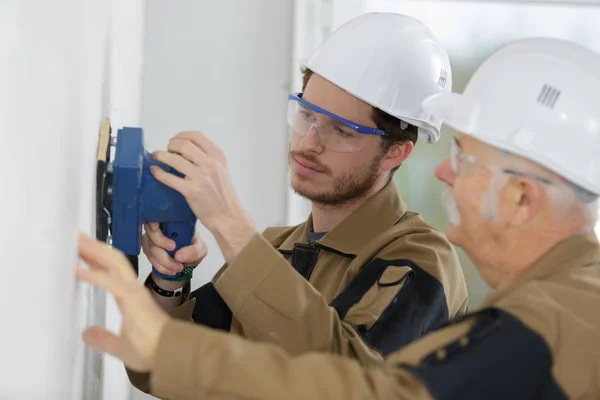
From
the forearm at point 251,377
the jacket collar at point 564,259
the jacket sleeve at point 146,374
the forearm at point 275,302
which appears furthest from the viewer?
the jacket sleeve at point 146,374

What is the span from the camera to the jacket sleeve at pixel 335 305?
4.69 feet

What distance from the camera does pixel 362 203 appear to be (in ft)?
6.52

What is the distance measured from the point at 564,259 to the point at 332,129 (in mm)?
875

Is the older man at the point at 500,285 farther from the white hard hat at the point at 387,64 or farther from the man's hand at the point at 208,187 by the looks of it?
the white hard hat at the point at 387,64

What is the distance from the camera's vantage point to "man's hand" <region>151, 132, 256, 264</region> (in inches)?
57.2

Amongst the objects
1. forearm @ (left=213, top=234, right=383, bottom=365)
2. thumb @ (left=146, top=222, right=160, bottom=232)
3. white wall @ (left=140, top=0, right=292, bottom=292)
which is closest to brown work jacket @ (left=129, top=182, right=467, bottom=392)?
forearm @ (left=213, top=234, right=383, bottom=365)

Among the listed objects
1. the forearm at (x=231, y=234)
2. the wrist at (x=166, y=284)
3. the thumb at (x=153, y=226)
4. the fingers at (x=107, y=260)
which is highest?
the fingers at (x=107, y=260)

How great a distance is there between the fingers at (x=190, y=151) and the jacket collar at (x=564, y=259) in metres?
0.58

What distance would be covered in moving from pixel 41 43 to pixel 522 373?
711mm

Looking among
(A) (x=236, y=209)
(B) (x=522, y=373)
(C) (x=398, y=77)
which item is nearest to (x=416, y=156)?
(C) (x=398, y=77)

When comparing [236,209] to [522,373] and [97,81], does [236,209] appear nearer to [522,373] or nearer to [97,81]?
[97,81]

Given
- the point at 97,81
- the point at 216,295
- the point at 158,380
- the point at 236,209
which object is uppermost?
the point at 97,81

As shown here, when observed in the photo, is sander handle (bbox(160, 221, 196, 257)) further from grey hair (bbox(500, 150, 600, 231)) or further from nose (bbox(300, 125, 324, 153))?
grey hair (bbox(500, 150, 600, 231))

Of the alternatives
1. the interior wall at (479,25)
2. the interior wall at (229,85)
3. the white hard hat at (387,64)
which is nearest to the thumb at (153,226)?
the white hard hat at (387,64)
